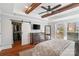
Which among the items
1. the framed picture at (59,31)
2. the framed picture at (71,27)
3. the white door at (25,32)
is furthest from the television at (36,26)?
the framed picture at (71,27)

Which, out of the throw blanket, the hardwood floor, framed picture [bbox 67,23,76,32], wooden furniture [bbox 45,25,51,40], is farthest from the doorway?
framed picture [bbox 67,23,76,32]

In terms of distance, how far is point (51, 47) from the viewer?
168cm

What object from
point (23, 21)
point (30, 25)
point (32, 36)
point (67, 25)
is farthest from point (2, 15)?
point (67, 25)

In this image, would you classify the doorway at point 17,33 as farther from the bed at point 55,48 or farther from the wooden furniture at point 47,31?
the wooden furniture at point 47,31

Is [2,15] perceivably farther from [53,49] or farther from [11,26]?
[53,49]

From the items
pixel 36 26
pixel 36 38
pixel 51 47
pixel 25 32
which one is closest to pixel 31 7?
→ pixel 36 26

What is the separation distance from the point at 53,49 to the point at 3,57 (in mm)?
905

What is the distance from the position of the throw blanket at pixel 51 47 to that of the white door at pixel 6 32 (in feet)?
1.60

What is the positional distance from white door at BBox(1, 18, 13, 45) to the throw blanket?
1.60 feet

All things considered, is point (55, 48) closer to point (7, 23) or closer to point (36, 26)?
point (36, 26)

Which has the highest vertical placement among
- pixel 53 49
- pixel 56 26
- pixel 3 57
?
pixel 56 26

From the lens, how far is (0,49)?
1.65m

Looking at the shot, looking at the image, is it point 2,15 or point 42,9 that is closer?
point 2,15

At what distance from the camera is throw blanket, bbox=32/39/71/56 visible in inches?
65.9
